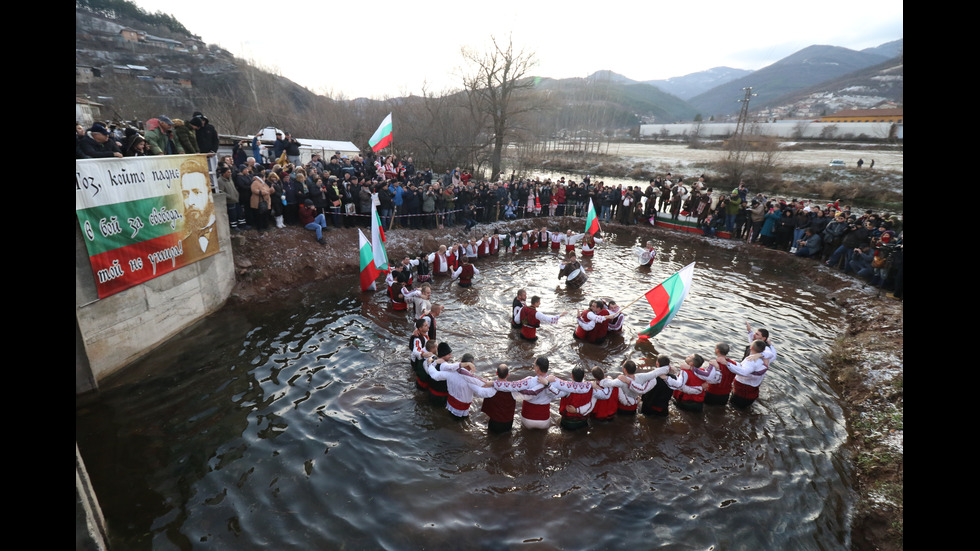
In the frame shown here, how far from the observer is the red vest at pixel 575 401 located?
24.9ft

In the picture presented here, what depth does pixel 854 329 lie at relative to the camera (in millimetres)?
12266

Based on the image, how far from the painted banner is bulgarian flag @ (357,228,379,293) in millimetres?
3828

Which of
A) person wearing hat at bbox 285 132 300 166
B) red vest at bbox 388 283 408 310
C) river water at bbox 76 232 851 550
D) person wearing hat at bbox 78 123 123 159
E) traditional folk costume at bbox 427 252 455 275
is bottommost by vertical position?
river water at bbox 76 232 851 550

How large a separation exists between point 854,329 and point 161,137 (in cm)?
1912

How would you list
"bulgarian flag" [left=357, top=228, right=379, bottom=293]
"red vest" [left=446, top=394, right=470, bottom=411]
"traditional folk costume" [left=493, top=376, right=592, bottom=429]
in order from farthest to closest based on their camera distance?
"bulgarian flag" [left=357, top=228, right=379, bottom=293] < "red vest" [left=446, top=394, right=470, bottom=411] < "traditional folk costume" [left=493, top=376, right=592, bottom=429]

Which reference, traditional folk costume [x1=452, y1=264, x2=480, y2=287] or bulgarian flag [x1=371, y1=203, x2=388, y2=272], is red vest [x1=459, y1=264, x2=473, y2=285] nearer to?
traditional folk costume [x1=452, y1=264, x2=480, y2=287]

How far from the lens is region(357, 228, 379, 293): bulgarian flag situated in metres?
13.0

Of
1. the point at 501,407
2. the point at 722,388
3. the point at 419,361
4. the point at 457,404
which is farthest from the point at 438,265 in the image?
the point at 722,388

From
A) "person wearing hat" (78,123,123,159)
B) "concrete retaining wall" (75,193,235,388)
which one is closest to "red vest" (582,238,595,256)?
"concrete retaining wall" (75,193,235,388)

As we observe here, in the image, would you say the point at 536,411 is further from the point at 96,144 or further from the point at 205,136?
the point at 205,136

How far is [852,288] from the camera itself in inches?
591
